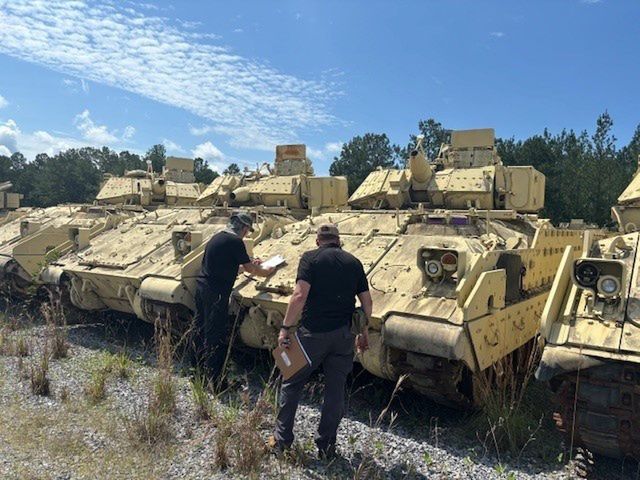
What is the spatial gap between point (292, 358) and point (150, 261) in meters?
4.46

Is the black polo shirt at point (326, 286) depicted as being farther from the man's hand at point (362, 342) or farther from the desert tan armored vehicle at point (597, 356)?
the desert tan armored vehicle at point (597, 356)

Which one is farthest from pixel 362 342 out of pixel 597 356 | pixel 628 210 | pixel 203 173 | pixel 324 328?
pixel 203 173

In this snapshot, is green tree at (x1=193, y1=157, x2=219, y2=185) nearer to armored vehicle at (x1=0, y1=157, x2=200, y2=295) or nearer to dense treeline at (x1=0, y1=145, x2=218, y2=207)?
dense treeline at (x1=0, y1=145, x2=218, y2=207)

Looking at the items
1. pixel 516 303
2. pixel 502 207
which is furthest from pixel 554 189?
pixel 516 303

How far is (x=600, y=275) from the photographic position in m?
4.10

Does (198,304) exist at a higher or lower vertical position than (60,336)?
higher

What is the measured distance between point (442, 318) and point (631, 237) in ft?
6.25

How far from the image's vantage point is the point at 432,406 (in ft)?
19.5

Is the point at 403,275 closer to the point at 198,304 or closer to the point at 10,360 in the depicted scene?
the point at 198,304

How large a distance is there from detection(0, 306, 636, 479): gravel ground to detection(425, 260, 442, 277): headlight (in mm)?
1345

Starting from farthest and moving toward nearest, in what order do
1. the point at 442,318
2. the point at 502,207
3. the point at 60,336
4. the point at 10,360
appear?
the point at 502,207
the point at 60,336
the point at 10,360
the point at 442,318

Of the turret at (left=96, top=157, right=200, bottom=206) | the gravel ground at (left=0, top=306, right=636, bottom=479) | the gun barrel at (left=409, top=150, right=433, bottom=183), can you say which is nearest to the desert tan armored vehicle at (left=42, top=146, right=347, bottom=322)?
the gravel ground at (left=0, top=306, right=636, bottom=479)

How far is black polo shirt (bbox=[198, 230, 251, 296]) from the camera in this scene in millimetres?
5809

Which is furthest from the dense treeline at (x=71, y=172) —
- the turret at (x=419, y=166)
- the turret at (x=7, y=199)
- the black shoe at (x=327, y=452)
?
the black shoe at (x=327, y=452)
